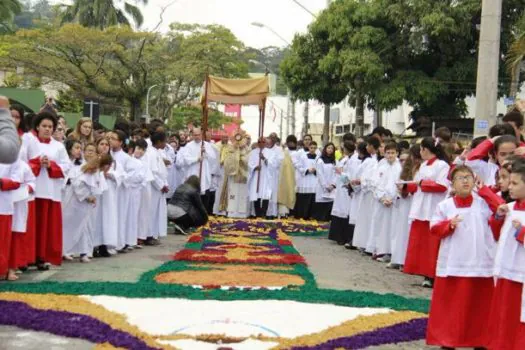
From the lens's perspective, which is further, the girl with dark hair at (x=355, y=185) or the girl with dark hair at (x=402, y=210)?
the girl with dark hair at (x=355, y=185)

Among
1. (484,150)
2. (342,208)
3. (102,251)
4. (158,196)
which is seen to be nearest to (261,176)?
(342,208)

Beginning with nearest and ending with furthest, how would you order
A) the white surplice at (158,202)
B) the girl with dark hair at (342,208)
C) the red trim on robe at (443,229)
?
the red trim on robe at (443,229) → the white surplice at (158,202) → the girl with dark hair at (342,208)

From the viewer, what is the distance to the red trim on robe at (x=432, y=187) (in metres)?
10.6

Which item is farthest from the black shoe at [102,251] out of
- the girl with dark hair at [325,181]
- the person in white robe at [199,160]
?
the girl with dark hair at [325,181]

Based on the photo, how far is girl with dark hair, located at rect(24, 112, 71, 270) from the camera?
1046 cm

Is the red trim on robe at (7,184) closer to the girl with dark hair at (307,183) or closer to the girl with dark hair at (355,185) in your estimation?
the girl with dark hair at (355,185)

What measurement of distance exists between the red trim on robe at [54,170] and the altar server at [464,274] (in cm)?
513

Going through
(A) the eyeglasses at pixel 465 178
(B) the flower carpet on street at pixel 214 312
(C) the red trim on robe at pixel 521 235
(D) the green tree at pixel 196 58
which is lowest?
(B) the flower carpet on street at pixel 214 312

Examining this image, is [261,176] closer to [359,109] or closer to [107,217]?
[107,217]

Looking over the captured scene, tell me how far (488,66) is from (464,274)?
27.3ft

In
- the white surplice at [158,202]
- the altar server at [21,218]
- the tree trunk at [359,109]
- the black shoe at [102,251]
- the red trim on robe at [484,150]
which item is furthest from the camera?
the tree trunk at [359,109]

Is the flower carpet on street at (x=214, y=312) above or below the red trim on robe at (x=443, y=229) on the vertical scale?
below

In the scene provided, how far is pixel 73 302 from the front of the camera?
8164mm

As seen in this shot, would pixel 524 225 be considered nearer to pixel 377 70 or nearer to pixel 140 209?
pixel 140 209
